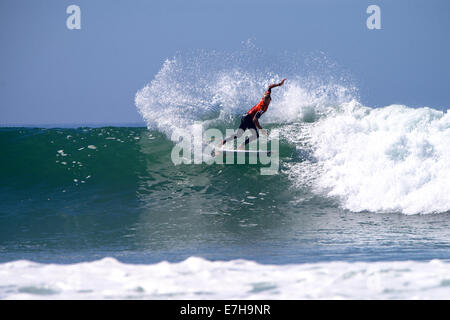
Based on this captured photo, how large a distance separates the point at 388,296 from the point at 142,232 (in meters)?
4.25

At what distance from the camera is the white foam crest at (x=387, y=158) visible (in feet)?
28.0

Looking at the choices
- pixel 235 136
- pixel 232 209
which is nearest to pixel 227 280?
pixel 232 209

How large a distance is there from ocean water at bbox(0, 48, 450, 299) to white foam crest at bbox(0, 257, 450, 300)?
2cm

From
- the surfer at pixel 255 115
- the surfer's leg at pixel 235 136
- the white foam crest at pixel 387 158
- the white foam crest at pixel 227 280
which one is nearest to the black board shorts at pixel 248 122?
the surfer at pixel 255 115

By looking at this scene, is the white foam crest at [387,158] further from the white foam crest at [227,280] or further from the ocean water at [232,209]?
the white foam crest at [227,280]

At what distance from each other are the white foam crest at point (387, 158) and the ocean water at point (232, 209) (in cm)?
3

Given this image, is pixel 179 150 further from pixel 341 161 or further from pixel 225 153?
pixel 341 161

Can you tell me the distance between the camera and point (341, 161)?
396 inches

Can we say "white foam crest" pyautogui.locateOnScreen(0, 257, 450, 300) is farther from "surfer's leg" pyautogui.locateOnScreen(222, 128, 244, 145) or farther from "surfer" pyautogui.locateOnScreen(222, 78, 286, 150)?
"surfer's leg" pyautogui.locateOnScreen(222, 128, 244, 145)

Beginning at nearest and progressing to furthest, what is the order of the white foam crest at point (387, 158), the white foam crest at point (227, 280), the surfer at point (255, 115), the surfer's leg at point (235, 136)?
the white foam crest at point (227, 280) → the white foam crest at point (387, 158) → the surfer at point (255, 115) → the surfer's leg at point (235, 136)

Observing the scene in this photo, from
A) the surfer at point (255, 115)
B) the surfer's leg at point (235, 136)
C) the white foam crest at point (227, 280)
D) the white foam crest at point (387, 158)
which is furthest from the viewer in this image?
the surfer's leg at point (235, 136)

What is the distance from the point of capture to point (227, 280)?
4.46 meters

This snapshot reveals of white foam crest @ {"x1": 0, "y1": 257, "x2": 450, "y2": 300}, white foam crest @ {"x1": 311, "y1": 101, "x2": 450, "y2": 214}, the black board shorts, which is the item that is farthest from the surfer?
white foam crest @ {"x1": 0, "y1": 257, "x2": 450, "y2": 300}
